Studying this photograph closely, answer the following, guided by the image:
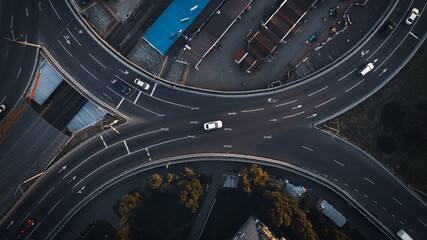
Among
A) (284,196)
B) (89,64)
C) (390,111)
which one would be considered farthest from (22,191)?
(390,111)

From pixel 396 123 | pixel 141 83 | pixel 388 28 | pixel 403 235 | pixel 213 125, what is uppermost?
pixel 141 83

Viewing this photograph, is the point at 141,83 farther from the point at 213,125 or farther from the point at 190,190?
the point at 190,190

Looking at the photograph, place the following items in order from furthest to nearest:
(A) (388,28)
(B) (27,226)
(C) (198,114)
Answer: (C) (198,114)
(A) (388,28)
(B) (27,226)

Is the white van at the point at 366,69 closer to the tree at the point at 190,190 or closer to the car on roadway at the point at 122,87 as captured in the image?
the tree at the point at 190,190

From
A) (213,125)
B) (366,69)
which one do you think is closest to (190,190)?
(213,125)

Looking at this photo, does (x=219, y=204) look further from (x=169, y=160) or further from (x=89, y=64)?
(x=89, y=64)

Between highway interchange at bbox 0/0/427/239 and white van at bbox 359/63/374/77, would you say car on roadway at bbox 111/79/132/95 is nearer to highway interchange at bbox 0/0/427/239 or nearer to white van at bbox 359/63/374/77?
highway interchange at bbox 0/0/427/239

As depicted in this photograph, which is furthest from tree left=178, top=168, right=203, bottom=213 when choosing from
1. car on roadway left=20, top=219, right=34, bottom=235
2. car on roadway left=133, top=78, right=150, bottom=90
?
car on roadway left=20, top=219, right=34, bottom=235

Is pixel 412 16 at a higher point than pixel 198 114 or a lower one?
lower
